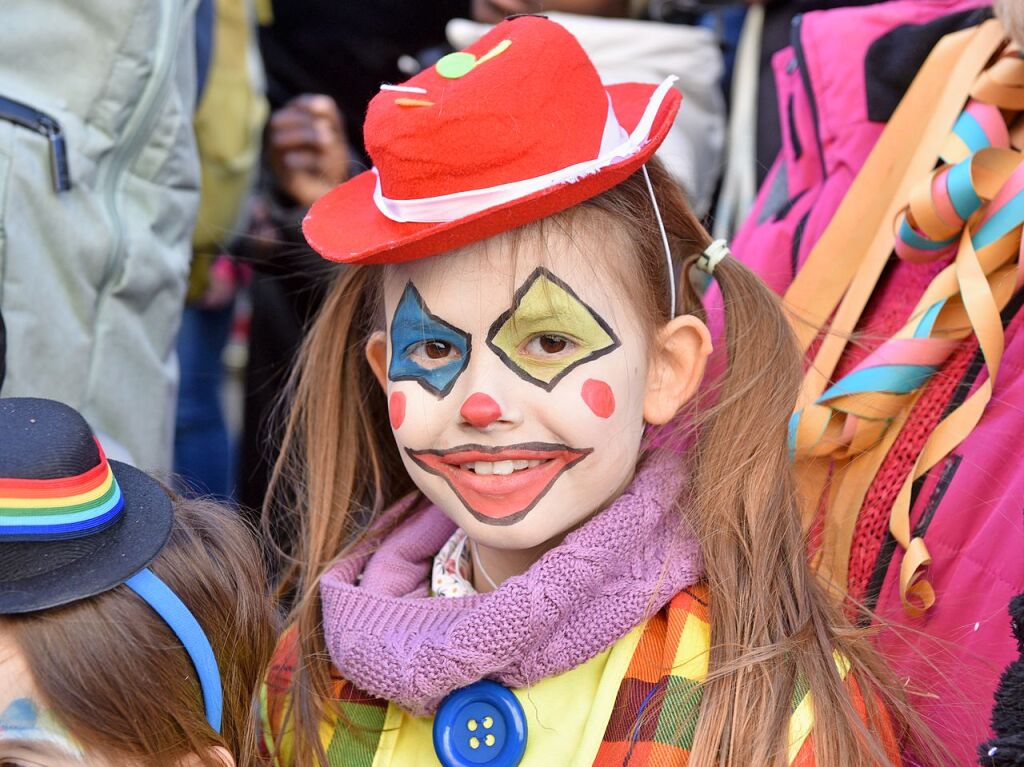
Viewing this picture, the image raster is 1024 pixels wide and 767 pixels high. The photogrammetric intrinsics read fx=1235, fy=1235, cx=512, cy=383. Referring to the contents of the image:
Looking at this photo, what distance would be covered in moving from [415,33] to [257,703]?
196 cm

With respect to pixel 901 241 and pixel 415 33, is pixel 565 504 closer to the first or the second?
pixel 901 241

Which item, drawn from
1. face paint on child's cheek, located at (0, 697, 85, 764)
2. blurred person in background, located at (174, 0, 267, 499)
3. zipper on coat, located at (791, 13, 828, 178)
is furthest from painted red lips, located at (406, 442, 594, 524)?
blurred person in background, located at (174, 0, 267, 499)

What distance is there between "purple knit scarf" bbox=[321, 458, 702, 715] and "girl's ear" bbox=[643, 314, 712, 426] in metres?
0.09

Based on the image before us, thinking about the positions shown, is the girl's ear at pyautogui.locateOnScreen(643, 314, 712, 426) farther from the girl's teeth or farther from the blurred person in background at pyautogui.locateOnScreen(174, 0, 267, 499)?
the blurred person in background at pyautogui.locateOnScreen(174, 0, 267, 499)

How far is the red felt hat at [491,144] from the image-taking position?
1.58 meters

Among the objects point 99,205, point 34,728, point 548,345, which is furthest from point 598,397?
point 99,205

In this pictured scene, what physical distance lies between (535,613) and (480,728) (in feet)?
0.59

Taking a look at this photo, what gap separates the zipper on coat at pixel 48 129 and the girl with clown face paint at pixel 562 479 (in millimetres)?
518

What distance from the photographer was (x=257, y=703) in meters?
1.64

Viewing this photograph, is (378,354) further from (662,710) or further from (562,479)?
(662,710)

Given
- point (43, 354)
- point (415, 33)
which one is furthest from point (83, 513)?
point (415, 33)

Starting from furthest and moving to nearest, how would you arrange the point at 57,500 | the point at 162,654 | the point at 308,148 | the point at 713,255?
the point at 308,148
the point at 713,255
the point at 162,654
the point at 57,500

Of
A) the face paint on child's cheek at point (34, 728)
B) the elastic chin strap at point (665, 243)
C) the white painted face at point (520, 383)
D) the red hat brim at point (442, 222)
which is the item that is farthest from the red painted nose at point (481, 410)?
the face paint on child's cheek at point (34, 728)

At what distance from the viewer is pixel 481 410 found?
161cm
